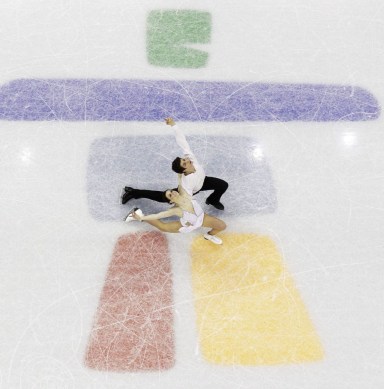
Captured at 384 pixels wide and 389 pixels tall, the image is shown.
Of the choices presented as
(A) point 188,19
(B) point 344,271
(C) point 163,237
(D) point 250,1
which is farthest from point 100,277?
(D) point 250,1

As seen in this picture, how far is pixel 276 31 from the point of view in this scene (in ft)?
16.5

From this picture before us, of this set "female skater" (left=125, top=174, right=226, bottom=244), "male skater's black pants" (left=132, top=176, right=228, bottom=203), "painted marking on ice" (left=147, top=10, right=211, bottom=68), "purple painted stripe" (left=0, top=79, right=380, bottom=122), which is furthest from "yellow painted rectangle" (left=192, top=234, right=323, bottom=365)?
"painted marking on ice" (left=147, top=10, right=211, bottom=68)

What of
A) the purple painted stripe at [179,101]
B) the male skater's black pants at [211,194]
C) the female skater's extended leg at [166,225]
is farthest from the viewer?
the purple painted stripe at [179,101]

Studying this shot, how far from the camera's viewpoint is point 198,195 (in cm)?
399

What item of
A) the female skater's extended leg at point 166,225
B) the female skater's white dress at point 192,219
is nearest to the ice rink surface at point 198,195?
the female skater's extended leg at point 166,225

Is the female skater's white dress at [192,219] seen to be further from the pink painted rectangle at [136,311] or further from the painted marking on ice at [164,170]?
the painted marking on ice at [164,170]

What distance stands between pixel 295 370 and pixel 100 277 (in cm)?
159

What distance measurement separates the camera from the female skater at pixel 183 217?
3.29 m

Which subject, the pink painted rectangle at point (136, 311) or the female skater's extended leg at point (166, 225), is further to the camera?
the female skater's extended leg at point (166, 225)

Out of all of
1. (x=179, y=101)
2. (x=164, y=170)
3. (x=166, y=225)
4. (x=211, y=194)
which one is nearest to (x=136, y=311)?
(x=166, y=225)

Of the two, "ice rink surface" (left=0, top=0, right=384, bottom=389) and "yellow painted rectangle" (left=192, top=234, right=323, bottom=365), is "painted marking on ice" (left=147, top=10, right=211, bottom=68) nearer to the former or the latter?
"ice rink surface" (left=0, top=0, right=384, bottom=389)

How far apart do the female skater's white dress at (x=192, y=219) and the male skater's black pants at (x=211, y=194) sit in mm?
355

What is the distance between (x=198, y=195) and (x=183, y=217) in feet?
2.16

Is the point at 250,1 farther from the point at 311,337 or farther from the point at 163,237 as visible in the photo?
the point at 311,337
